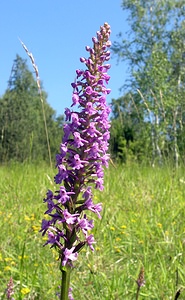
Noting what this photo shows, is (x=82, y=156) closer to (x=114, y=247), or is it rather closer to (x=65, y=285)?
(x=65, y=285)

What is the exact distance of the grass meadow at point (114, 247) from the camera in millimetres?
2760

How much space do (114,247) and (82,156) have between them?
2.26 metres

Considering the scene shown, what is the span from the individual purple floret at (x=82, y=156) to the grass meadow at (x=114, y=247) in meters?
0.56

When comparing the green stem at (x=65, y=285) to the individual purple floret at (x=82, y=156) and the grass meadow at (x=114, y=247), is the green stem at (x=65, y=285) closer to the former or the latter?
the individual purple floret at (x=82, y=156)

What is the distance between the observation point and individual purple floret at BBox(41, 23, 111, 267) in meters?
1.41

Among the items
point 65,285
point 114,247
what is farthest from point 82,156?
point 114,247

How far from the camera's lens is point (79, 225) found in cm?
141

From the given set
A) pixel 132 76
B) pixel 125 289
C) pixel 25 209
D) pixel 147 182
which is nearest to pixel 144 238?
pixel 125 289

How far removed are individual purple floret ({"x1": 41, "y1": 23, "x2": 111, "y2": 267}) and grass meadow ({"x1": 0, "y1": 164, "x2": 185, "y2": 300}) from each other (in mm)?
559

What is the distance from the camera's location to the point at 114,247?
3.62 m

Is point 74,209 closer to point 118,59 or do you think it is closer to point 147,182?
point 147,182

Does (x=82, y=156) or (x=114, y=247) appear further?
(x=114, y=247)

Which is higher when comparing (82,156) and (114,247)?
(82,156)

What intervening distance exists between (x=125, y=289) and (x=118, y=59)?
33973mm
